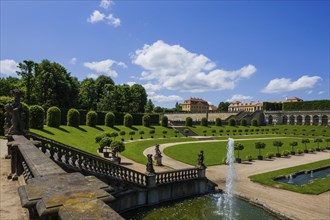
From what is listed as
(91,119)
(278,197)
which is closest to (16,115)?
(278,197)

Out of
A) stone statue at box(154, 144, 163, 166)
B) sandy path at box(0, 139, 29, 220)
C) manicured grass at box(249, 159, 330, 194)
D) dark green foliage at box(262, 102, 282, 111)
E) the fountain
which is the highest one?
dark green foliage at box(262, 102, 282, 111)

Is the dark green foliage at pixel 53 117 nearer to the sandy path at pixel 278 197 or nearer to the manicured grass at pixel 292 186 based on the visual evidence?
the sandy path at pixel 278 197

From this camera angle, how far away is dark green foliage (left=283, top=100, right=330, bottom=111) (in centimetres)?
9462

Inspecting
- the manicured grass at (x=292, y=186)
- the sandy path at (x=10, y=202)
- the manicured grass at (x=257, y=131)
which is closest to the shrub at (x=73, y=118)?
the manicured grass at (x=257, y=131)

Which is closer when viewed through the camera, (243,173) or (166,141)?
(243,173)

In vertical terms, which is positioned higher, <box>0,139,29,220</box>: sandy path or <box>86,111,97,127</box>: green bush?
<box>86,111,97,127</box>: green bush

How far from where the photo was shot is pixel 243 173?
24.0 m

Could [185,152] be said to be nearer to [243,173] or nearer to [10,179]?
[243,173]

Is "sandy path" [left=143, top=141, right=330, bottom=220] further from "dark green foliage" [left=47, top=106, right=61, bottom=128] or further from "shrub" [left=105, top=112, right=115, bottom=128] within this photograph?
"shrub" [left=105, top=112, right=115, bottom=128]

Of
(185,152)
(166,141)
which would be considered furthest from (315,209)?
(166,141)

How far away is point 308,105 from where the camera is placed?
99562 mm

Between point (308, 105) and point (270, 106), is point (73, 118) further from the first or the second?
point (270, 106)

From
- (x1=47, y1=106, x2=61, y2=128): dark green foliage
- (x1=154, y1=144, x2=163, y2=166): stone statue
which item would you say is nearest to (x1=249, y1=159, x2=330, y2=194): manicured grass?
(x1=154, y1=144, x2=163, y2=166): stone statue

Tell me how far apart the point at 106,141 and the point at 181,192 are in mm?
13030
